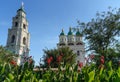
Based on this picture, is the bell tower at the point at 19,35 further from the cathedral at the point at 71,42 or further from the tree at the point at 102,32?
the tree at the point at 102,32

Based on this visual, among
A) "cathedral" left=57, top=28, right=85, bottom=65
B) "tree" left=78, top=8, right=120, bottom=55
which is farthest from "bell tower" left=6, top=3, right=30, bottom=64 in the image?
"tree" left=78, top=8, right=120, bottom=55

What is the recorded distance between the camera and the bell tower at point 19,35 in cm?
7581

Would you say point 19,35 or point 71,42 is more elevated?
point 19,35

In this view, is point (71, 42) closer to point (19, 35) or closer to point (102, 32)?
point (19, 35)

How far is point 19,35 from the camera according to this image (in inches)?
3004

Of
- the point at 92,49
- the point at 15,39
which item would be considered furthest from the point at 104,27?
the point at 15,39

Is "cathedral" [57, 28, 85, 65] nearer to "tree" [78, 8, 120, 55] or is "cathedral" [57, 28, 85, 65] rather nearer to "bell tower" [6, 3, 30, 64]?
"bell tower" [6, 3, 30, 64]

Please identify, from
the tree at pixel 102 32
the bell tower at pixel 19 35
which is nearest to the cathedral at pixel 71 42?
the bell tower at pixel 19 35

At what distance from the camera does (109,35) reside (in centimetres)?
3028

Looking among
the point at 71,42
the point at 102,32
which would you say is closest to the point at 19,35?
the point at 71,42

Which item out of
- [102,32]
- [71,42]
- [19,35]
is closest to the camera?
[102,32]

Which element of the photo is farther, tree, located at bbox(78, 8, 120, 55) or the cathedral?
the cathedral

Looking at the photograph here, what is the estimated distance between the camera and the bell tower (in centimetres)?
7581

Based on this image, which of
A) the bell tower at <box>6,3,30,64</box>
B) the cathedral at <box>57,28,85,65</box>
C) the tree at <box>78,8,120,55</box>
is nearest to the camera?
the tree at <box>78,8,120,55</box>
